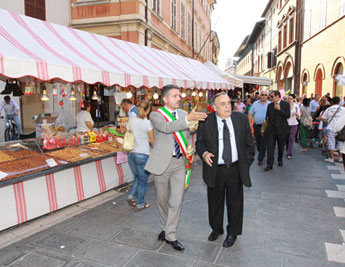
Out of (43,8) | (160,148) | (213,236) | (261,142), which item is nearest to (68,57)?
(160,148)

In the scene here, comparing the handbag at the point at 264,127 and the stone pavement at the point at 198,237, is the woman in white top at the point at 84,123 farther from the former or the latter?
the handbag at the point at 264,127

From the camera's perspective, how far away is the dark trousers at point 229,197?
3254 mm

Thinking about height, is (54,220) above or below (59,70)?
below

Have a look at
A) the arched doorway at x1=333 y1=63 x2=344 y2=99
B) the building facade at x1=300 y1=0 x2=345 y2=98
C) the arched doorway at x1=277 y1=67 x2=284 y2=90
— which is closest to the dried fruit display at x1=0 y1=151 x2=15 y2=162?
the building facade at x1=300 y1=0 x2=345 y2=98

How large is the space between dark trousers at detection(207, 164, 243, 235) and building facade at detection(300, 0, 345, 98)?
44.3 ft

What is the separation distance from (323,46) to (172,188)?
17.5 m

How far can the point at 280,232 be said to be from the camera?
3.72 meters

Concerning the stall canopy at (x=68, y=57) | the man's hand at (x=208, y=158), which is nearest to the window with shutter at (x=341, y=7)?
the stall canopy at (x=68, y=57)

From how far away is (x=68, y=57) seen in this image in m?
4.40

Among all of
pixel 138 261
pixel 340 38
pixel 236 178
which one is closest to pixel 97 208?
pixel 138 261

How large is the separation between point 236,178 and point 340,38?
47.9 ft

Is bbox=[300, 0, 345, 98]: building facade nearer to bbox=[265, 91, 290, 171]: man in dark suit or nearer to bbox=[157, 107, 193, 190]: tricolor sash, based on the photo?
bbox=[265, 91, 290, 171]: man in dark suit

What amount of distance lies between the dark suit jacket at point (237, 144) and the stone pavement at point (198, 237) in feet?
2.70

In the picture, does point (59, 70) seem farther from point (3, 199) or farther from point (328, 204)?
point (328, 204)
